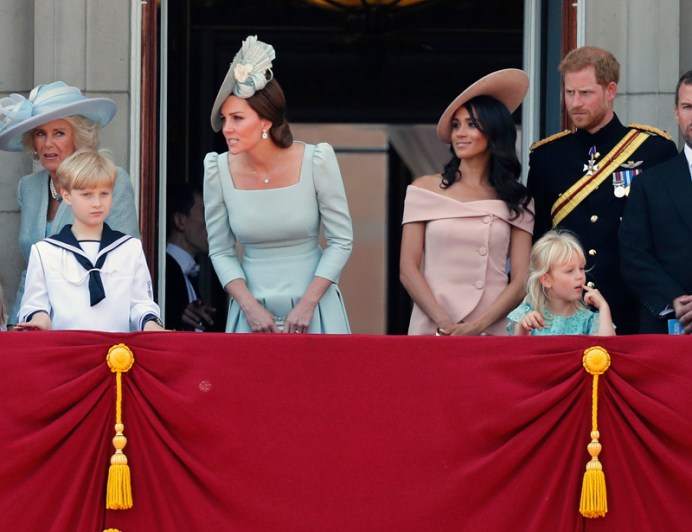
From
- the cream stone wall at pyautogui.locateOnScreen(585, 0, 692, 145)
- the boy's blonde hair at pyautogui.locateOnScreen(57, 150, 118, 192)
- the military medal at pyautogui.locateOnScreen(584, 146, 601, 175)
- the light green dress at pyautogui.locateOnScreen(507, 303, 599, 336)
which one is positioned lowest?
the light green dress at pyautogui.locateOnScreen(507, 303, 599, 336)

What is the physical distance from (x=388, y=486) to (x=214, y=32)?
6.19m

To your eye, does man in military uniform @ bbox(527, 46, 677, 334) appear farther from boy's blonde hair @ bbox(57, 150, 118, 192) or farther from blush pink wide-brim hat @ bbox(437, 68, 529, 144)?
boy's blonde hair @ bbox(57, 150, 118, 192)

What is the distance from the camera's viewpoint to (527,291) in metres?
6.38

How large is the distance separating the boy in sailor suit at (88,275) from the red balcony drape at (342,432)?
1.25 feet

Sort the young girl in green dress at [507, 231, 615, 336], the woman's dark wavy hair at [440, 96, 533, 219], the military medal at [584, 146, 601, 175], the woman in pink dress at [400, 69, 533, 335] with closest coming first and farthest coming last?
the young girl in green dress at [507, 231, 615, 336] → the woman in pink dress at [400, 69, 533, 335] → the woman's dark wavy hair at [440, 96, 533, 219] → the military medal at [584, 146, 601, 175]

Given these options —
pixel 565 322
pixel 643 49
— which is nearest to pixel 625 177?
pixel 565 322

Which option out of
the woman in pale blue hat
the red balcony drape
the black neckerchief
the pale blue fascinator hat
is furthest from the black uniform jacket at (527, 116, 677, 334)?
the black neckerchief

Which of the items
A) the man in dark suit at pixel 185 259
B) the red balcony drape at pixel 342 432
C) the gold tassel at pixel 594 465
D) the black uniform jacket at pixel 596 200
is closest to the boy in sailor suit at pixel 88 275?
the red balcony drape at pixel 342 432

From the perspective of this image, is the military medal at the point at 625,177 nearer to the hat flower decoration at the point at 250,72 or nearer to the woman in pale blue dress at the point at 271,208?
the woman in pale blue dress at the point at 271,208

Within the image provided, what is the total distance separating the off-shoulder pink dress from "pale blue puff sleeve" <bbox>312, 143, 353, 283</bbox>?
28 centimetres

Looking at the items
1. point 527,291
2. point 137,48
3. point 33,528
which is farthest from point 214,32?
point 33,528

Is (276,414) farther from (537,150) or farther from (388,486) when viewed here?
(537,150)

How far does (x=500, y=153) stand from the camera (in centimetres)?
676

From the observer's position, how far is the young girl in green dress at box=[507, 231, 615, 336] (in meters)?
6.26
